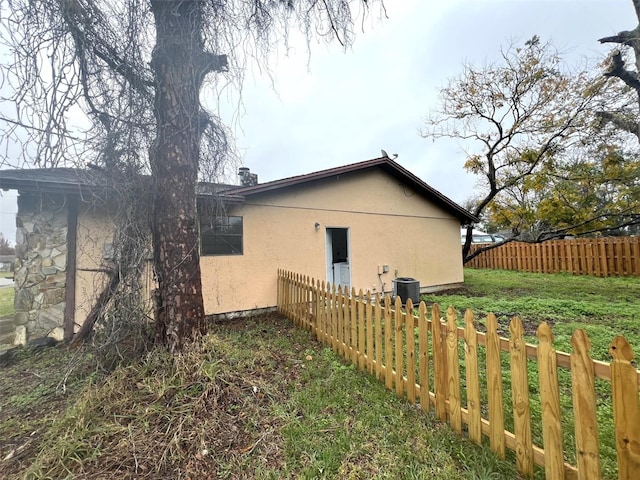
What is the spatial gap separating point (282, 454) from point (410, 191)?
8756 millimetres

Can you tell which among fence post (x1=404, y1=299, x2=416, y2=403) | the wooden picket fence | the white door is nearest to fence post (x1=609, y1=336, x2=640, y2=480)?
the wooden picket fence

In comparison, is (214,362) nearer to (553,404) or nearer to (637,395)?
(553,404)

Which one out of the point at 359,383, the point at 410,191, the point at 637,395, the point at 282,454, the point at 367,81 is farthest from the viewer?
the point at 410,191

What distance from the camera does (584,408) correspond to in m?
1.63

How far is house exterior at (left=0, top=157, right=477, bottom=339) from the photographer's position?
15.4 feet

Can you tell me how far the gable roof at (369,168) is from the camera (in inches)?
249

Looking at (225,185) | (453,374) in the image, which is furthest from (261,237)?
(453,374)

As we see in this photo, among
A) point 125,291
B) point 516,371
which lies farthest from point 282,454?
point 125,291

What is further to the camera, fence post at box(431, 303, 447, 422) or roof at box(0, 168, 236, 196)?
roof at box(0, 168, 236, 196)

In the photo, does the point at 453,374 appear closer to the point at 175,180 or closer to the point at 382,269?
the point at 175,180

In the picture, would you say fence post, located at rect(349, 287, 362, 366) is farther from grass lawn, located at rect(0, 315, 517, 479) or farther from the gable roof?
the gable roof

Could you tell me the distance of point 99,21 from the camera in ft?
9.62

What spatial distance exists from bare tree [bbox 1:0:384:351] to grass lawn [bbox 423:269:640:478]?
3588mm

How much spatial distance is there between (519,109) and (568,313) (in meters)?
9.00
